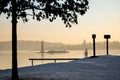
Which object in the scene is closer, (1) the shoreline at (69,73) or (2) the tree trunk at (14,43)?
(2) the tree trunk at (14,43)

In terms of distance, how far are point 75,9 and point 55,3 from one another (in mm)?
1204

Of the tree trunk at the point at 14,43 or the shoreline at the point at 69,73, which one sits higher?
the tree trunk at the point at 14,43

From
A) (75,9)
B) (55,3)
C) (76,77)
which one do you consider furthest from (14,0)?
(76,77)

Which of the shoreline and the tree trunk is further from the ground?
the tree trunk

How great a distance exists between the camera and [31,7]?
1920cm

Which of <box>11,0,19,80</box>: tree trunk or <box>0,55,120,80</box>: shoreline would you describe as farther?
<box>0,55,120,80</box>: shoreline

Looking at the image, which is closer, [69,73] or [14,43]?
[14,43]

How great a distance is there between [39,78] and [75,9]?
417 cm

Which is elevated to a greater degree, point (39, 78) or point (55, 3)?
point (55, 3)

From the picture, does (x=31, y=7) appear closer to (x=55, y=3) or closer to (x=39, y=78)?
(x=55, y=3)

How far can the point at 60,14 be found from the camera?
755 inches

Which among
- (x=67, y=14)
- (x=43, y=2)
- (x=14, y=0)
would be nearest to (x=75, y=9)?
(x=67, y=14)

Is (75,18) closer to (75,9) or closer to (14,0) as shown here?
(75,9)

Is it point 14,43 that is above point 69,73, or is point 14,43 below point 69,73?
above
